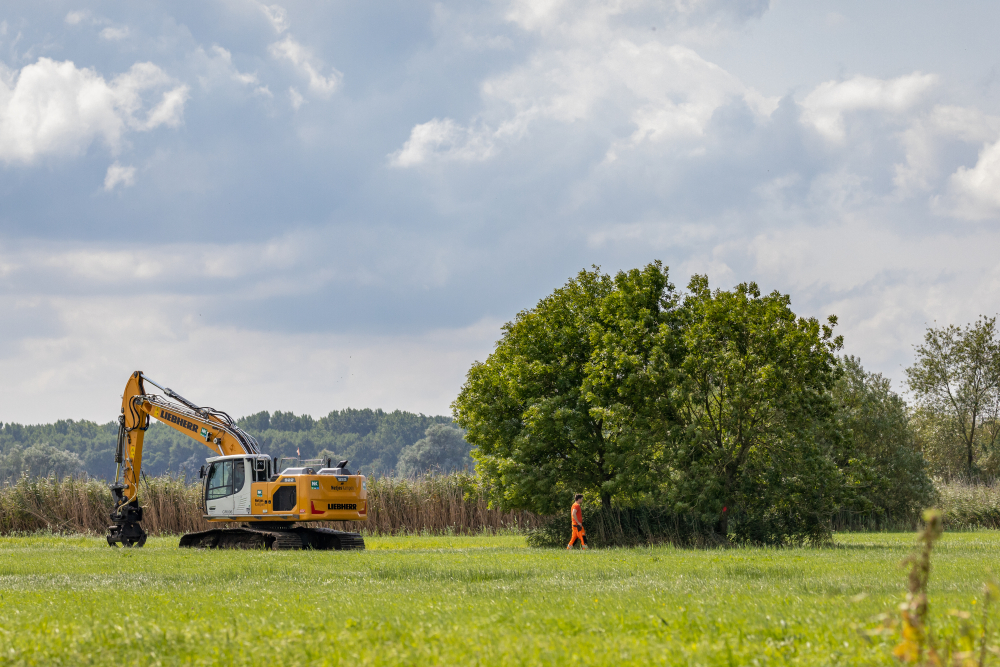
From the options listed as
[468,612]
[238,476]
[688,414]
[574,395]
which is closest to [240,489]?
[238,476]

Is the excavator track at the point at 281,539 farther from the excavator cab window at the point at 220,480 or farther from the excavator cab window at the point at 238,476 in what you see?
the excavator cab window at the point at 238,476

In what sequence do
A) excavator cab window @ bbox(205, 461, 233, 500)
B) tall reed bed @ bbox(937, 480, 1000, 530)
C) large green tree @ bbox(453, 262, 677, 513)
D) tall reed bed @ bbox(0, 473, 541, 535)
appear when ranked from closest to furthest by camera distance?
large green tree @ bbox(453, 262, 677, 513) < excavator cab window @ bbox(205, 461, 233, 500) < tall reed bed @ bbox(0, 473, 541, 535) < tall reed bed @ bbox(937, 480, 1000, 530)

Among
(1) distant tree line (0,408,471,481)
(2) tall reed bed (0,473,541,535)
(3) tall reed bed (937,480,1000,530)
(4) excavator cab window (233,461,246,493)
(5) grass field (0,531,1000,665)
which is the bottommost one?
(3) tall reed bed (937,480,1000,530)

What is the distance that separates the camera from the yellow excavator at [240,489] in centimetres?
2869

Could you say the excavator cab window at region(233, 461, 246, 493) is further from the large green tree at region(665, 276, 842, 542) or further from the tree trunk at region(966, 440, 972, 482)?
the tree trunk at region(966, 440, 972, 482)

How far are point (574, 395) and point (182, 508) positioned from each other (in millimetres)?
19731

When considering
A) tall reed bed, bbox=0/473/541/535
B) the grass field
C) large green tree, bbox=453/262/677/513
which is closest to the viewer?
the grass field

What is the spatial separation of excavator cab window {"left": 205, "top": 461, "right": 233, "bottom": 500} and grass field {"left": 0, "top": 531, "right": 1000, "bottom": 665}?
33.2 ft

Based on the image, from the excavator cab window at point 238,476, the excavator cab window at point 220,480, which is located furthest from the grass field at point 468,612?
the excavator cab window at point 220,480

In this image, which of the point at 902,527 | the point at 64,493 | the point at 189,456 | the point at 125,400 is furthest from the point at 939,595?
the point at 189,456

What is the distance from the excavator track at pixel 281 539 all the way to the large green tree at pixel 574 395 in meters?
5.37

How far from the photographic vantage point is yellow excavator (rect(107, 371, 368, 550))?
2869 centimetres

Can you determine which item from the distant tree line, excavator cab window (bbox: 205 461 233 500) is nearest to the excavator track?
excavator cab window (bbox: 205 461 233 500)

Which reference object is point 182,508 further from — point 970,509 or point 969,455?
point 969,455
